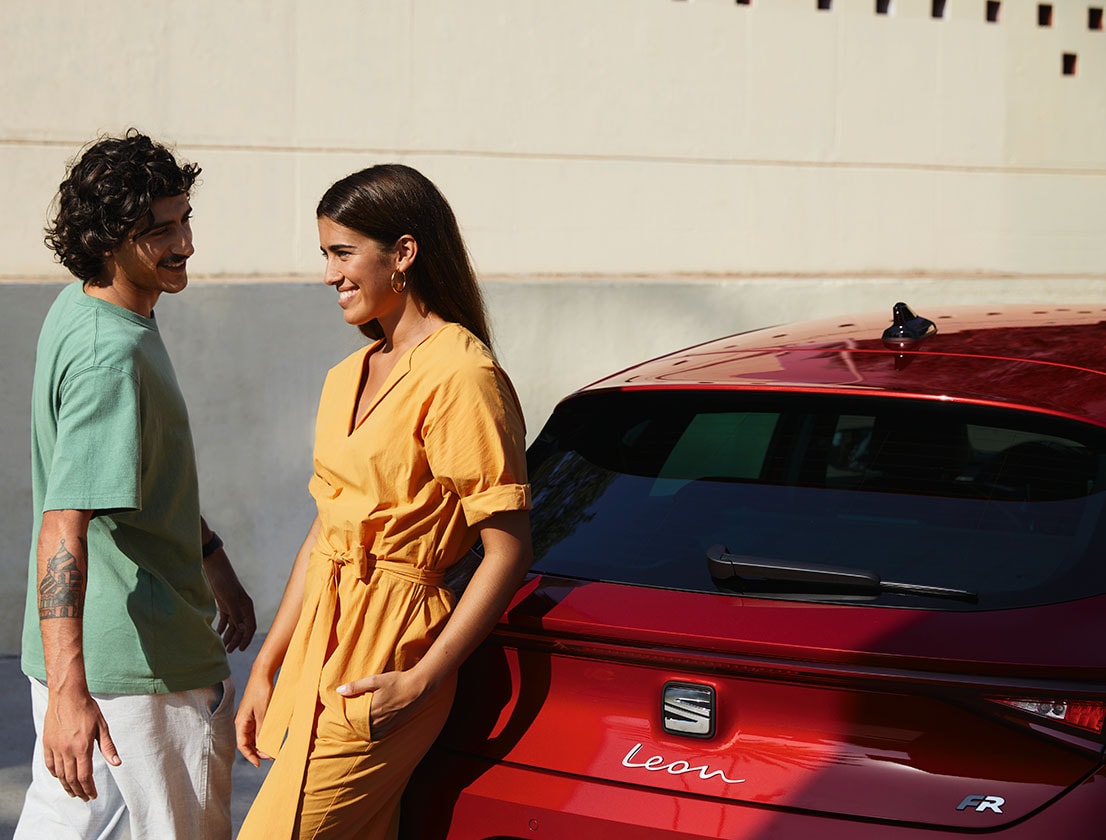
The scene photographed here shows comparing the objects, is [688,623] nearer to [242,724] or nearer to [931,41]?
[242,724]

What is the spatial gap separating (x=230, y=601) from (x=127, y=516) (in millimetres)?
612

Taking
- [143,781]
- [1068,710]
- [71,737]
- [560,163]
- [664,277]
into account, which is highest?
[560,163]

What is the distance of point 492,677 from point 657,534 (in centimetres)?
40

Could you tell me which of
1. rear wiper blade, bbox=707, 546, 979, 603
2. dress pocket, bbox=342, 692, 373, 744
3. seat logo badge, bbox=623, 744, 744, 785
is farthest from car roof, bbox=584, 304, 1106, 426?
dress pocket, bbox=342, 692, 373, 744

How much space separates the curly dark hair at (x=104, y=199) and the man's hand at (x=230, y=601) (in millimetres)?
811

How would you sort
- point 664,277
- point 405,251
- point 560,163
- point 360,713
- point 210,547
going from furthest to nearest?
point 664,277 < point 560,163 < point 210,547 < point 405,251 < point 360,713

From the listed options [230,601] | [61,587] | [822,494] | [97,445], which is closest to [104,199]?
[97,445]

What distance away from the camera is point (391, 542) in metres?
2.40

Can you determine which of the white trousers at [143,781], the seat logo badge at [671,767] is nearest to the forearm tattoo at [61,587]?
the white trousers at [143,781]

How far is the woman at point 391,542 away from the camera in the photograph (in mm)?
2342

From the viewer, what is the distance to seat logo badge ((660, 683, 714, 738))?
86.1 inches

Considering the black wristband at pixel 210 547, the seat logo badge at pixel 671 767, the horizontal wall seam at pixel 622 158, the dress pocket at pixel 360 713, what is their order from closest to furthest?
the seat logo badge at pixel 671 767 → the dress pocket at pixel 360 713 → the black wristband at pixel 210 547 → the horizontal wall seam at pixel 622 158

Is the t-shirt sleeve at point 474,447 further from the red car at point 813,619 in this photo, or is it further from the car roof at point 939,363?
the car roof at point 939,363

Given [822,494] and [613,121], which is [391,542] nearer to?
[822,494]
